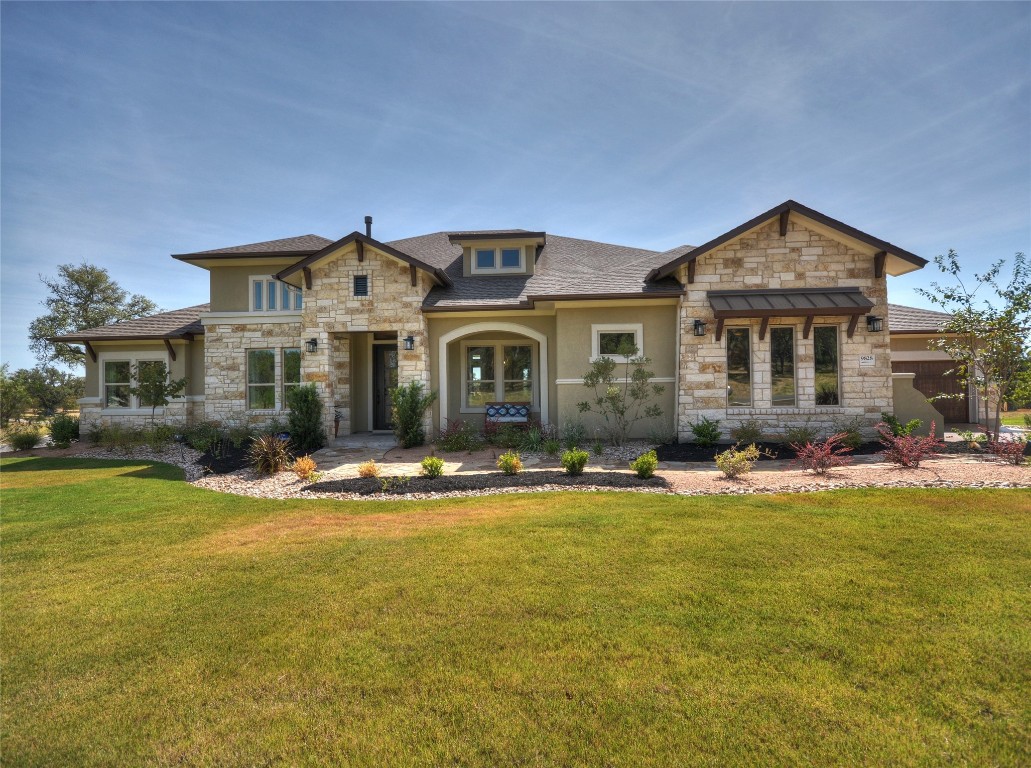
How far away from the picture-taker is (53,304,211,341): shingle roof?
1452 centimetres

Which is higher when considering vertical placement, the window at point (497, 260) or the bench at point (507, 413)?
the window at point (497, 260)

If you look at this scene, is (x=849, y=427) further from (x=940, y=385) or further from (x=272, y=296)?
(x=272, y=296)

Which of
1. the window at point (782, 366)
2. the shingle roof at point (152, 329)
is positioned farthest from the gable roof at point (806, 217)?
the shingle roof at point (152, 329)

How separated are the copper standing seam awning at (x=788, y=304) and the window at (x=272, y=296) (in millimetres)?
12219

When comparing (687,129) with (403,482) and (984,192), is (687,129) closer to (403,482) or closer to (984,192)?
(984,192)

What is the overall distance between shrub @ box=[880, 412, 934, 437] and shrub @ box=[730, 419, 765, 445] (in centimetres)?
273

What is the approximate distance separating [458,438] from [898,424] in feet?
34.4

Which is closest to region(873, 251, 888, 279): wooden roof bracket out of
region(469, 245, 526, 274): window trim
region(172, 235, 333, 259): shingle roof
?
region(469, 245, 526, 274): window trim

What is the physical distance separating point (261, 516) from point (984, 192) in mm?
16718

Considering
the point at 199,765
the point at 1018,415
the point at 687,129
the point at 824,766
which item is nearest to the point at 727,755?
the point at 824,766

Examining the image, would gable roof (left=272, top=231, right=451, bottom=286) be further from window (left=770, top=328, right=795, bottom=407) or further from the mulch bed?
window (left=770, top=328, right=795, bottom=407)

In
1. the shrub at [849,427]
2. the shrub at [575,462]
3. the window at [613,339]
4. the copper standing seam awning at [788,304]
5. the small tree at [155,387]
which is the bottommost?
the shrub at [575,462]

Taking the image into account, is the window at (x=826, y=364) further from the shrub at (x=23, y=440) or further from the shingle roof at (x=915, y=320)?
the shrub at (x=23, y=440)

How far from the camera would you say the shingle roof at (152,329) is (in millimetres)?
14523
